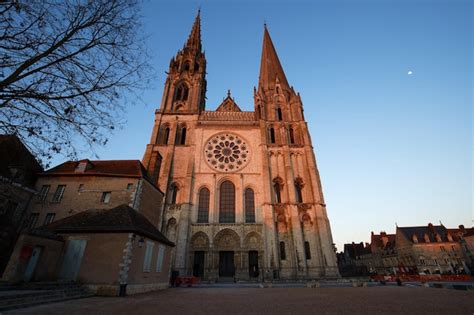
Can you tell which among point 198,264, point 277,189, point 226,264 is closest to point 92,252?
point 198,264

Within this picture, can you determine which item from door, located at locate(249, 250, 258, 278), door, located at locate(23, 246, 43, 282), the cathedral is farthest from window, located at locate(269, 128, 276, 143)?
door, located at locate(23, 246, 43, 282)

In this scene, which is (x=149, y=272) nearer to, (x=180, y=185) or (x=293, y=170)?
(x=180, y=185)

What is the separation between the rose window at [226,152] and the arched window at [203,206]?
133 inches

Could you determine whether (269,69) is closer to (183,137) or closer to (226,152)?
(226,152)

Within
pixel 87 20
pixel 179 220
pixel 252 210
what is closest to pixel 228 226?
pixel 252 210

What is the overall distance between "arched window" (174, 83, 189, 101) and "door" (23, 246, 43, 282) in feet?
84.8

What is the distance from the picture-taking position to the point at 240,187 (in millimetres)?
24781

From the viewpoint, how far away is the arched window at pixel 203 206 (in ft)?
76.1

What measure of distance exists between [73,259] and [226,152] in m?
19.9

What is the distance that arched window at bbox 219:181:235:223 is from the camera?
77.1ft

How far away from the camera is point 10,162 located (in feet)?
20.5

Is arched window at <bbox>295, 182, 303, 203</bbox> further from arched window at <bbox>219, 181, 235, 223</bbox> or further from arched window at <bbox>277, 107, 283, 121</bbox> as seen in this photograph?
arched window at <bbox>277, 107, 283, 121</bbox>

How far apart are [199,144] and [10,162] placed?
21.4 meters

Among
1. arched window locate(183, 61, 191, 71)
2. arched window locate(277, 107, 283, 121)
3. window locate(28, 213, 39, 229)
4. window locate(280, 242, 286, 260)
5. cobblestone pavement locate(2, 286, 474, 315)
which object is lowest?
cobblestone pavement locate(2, 286, 474, 315)
